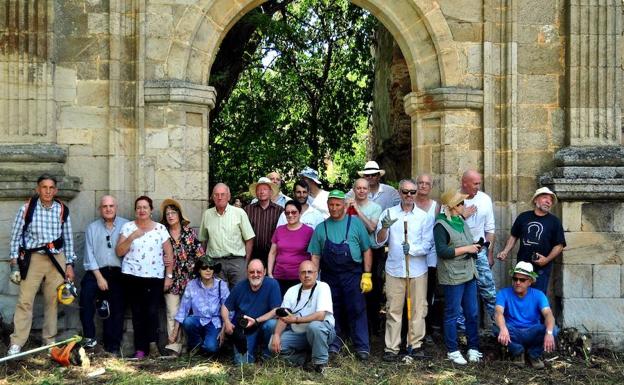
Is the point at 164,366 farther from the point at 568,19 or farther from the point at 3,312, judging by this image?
the point at 568,19

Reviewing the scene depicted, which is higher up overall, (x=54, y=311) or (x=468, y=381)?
(x=54, y=311)

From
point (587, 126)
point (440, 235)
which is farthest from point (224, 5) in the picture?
point (587, 126)

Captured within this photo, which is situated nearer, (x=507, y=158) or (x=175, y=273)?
(x=175, y=273)

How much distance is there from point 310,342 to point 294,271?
88 centimetres

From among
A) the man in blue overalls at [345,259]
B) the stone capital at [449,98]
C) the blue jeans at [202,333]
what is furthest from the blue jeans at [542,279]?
the blue jeans at [202,333]

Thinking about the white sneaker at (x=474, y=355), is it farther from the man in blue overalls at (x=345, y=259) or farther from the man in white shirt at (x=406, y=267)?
the man in blue overalls at (x=345, y=259)

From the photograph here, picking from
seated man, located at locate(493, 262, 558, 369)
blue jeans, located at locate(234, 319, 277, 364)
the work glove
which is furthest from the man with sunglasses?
seated man, located at locate(493, 262, 558, 369)

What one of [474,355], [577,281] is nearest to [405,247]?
[474,355]

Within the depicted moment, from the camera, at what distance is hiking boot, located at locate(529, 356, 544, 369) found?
7.66 metres

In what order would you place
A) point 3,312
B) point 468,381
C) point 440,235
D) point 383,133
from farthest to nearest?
1. point 383,133
2. point 3,312
3. point 440,235
4. point 468,381

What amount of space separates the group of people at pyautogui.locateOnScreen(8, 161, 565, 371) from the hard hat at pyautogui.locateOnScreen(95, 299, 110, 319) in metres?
0.01

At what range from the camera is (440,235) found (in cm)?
763

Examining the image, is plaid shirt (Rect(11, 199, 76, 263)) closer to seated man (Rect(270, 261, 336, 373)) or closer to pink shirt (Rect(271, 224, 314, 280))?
pink shirt (Rect(271, 224, 314, 280))

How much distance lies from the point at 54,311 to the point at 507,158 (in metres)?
4.83
